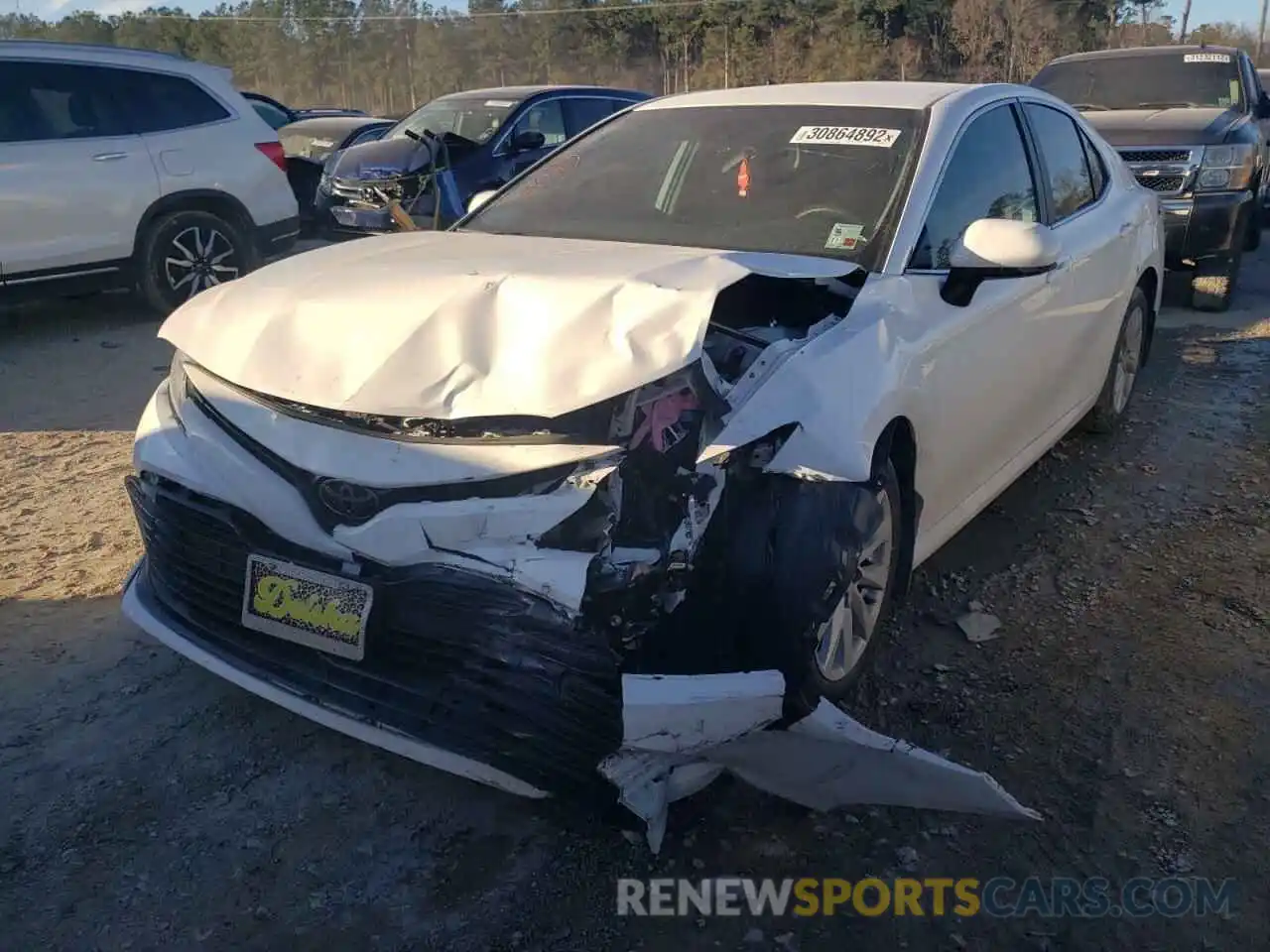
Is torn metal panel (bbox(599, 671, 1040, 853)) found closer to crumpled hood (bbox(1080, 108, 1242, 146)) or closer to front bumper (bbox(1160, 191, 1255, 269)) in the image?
front bumper (bbox(1160, 191, 1255, 269))

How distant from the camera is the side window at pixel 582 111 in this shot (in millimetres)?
10148

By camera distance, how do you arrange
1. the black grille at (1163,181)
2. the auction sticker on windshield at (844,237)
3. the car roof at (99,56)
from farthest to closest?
1. the black grille at (1163,181)
2. the car roof at (99,56)
3. the auction sticker on windshield at (844,237)

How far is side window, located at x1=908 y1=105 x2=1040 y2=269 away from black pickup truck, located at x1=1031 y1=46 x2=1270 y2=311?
4.29 meters

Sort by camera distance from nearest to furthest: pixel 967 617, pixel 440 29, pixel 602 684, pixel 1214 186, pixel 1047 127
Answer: pixel 602 684, pixel 967 617, pixel 1047 127, pixel 1214 186, pixel 440 29

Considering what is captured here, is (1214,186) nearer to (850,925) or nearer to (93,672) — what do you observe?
(850,925)

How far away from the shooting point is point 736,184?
3695 mm

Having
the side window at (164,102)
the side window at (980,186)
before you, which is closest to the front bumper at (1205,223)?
the side window at (980,186)

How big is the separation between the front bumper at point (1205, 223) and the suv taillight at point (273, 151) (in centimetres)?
631

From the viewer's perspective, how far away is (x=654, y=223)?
3660mm

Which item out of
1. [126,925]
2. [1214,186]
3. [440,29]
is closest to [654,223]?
[126,925]

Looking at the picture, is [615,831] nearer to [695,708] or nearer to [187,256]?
[695,708]

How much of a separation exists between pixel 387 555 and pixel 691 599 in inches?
25.1

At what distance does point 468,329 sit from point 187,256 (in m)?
5.95

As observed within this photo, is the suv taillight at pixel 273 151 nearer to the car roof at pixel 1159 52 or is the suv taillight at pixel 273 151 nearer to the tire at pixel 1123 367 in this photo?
the tire at pixel 1123 367
